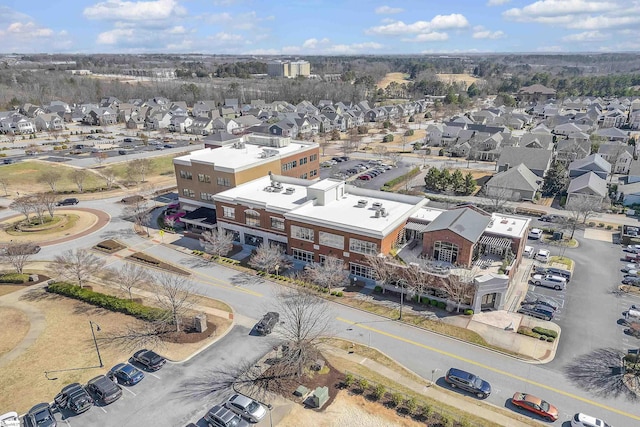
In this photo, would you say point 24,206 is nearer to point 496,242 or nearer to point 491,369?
point 496,242

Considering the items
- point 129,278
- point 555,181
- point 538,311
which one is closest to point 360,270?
point 538,311

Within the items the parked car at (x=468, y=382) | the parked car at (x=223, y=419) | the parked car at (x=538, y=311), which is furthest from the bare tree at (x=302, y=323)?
the parked car at (x=538, y=311)

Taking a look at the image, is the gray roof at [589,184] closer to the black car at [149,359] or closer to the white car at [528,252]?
the white car at [528,252]

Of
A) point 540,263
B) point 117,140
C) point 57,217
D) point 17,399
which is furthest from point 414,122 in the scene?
point 17,399

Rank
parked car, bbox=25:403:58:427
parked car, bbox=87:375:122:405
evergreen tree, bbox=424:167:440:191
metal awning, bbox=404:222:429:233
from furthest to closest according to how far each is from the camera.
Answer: evergreen tree, bbox=424:167:440:191
metal awning, bbox=404:222:429:233
parked car, bbox=87:375:122:405
parked car, bbox=25:403:58:427

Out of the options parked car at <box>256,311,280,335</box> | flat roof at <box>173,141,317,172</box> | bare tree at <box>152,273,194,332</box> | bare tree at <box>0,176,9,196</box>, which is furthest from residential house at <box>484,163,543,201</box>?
bare tree at <box>0,176,9,196</box>

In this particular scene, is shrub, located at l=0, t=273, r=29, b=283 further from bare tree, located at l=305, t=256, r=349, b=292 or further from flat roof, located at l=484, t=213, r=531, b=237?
flat roof, located at l=484, t=213, r=531, b=237
